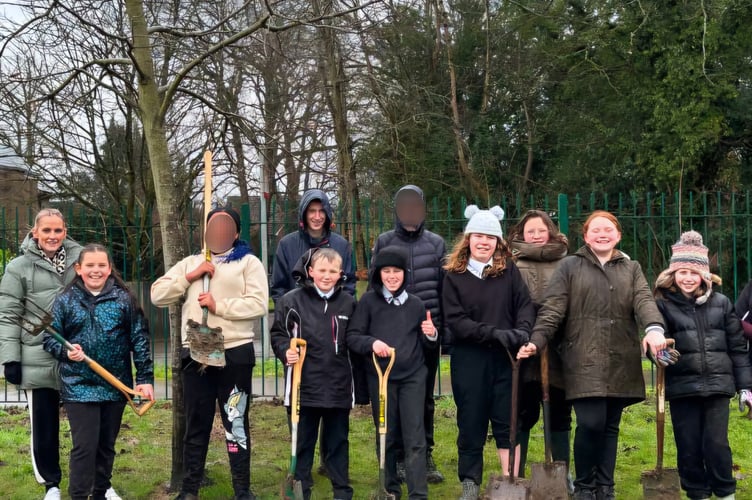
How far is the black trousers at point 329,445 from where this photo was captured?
16.4ft

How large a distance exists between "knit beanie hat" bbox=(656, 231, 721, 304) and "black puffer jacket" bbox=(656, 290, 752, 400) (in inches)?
4.1

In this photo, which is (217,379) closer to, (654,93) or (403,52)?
(654,93)

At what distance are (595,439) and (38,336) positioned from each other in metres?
3.50

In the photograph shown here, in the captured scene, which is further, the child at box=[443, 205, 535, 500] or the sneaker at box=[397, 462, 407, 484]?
the sneaker at box=[397, 462, 407, 484]

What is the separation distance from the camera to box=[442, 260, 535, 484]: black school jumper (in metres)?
5.08

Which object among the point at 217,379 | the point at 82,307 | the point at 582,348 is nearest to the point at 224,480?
the point at 217,379

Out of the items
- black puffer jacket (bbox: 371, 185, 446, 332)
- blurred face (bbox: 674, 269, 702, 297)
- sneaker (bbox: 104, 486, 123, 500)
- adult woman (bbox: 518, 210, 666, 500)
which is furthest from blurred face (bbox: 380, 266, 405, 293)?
sneaker (bbox: 104, 486, 123, 500)

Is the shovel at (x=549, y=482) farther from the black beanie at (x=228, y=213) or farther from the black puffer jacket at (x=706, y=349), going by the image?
the black beanie at (x=228, y=213)

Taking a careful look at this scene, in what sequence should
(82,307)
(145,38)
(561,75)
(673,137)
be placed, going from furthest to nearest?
(561,75)
(673,137)
(145,38)
(82,307)

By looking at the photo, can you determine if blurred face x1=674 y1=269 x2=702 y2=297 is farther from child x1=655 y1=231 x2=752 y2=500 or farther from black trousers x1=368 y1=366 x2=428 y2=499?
black trousers x1=368 y1=366 x2=428 y2=499

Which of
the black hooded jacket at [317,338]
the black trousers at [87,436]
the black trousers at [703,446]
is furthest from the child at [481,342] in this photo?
the black trousers at [87,436]

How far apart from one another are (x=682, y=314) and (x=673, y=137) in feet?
43.3

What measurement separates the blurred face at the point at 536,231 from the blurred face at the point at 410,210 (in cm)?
71

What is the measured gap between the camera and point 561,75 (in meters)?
20.3
